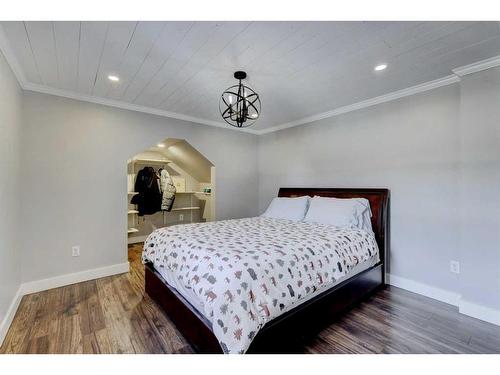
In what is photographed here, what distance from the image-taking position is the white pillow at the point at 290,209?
3.13 metres

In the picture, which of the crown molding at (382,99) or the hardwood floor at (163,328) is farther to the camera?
the crown molding at (382,99)

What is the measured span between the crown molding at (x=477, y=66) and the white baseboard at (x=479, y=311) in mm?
2131

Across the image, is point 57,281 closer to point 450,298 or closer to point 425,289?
point 425,289

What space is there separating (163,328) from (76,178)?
6.90ft

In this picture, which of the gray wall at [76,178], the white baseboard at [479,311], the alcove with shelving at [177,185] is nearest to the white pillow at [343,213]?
the white baseboard at [479,311]

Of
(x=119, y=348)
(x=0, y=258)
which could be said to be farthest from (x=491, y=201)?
(x=0, y=258)

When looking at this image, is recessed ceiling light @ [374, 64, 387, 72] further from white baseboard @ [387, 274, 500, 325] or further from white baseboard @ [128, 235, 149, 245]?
white baseboard @ [128, 235, 149, 245]

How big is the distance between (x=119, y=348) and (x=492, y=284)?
309 centimetres

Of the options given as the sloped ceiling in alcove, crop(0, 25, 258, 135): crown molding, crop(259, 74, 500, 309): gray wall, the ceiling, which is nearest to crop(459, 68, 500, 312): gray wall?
crop(259, 74, 500, 309): gray wall

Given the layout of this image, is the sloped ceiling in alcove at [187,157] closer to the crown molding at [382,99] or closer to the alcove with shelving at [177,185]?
the alcove with shelving at [177,185]

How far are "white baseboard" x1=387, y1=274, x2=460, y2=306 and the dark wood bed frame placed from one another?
16 cm

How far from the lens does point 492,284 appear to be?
1.98 m

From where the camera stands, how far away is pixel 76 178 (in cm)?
277

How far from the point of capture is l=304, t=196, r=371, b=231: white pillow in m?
2.67
